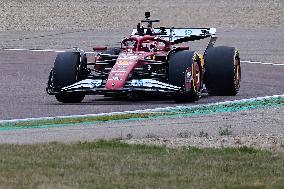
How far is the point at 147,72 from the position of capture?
18.9 m

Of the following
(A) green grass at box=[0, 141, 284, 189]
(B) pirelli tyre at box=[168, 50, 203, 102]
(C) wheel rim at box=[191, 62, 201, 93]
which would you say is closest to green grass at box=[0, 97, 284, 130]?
(B) pirelli tyre at box=[168, 50, 203, 102]

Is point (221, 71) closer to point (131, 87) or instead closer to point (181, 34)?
point (181, 34)

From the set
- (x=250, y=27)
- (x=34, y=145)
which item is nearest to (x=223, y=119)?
(x=34, y=145)

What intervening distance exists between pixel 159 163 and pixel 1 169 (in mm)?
1736

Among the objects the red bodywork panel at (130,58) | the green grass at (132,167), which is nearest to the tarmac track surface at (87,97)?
the red bodywork panel at (130,58)

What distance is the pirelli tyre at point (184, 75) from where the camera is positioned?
59.9 feet

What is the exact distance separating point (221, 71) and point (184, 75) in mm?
1387

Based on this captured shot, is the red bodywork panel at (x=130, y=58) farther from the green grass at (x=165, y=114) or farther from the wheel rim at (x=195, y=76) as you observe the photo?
the green grass at (x=165, y=114)

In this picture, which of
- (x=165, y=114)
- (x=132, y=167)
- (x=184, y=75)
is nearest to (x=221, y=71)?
(x=184, y=75)

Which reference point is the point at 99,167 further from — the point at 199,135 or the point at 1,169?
the point at 199,135

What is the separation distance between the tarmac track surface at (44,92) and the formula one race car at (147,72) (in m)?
0.23

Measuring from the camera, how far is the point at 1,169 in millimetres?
10320

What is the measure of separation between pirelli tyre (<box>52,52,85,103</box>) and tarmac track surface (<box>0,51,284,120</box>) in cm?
19

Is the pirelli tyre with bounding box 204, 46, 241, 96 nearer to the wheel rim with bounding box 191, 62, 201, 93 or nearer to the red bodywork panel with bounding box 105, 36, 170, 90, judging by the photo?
the wheel rim with bounding box 191, 62, 201, 93
